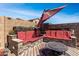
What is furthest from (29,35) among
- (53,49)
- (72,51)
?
(72,51)

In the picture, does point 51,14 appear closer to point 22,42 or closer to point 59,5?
point 59,5

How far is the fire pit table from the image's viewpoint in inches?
136

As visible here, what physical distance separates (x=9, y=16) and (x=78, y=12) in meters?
1.49

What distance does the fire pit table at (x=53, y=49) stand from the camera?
11.3 ft

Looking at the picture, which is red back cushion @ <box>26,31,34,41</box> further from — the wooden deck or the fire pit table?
the fire pit table

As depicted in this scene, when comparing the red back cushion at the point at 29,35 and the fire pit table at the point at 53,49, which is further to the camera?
the red back cushion at the point at 29,35

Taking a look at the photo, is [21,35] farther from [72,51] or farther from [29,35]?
[72,51]

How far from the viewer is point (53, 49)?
3430 mm

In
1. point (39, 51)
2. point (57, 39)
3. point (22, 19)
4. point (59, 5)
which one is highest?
point (59, 5)

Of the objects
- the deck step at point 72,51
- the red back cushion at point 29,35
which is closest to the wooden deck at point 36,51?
the deck step at point 72,51

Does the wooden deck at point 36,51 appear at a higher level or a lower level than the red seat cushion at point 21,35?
lower

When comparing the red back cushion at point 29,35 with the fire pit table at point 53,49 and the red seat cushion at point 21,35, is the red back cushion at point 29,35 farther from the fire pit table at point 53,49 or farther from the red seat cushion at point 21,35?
the fire pit table at point 53,49

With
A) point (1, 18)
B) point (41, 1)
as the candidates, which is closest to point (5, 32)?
point (1, 18)

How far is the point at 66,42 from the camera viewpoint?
3.59 metres
